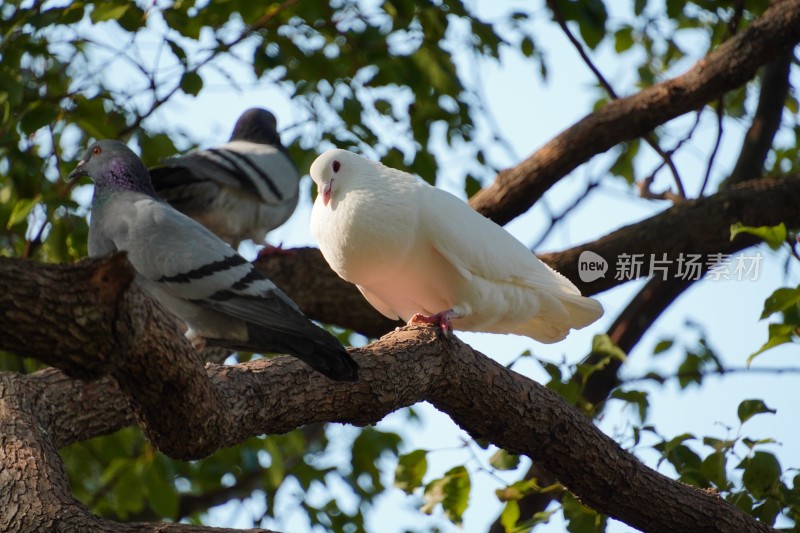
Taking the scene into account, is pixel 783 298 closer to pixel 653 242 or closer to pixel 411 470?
pixel 411 470

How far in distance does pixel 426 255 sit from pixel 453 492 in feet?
3.41

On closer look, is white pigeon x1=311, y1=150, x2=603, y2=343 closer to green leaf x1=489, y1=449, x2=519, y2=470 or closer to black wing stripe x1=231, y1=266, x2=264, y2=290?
black wing stripe x1=231, y1=266, x2=264, y2=290

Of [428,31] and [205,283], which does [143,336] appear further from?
[428,31]

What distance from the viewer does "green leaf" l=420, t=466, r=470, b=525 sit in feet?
14.1

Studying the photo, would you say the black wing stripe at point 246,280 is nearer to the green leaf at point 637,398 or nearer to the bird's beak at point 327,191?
the bird's beak at point 327,191

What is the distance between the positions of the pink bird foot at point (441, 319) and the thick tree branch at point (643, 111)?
1.81 m

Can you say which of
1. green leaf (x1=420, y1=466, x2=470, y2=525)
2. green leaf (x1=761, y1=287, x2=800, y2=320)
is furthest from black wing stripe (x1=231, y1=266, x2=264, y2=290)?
green leaf (x1=761, y1=287, x2=800, y2=320)

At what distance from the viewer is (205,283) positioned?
4.06 m

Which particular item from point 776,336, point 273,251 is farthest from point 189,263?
point 776,336

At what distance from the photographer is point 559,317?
4.46 meters

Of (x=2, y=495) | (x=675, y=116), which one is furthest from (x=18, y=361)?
(x=675, y=116)

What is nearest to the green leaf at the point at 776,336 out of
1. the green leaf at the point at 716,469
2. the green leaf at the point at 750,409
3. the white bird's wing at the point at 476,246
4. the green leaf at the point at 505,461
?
the green leaf at the point at 750,409

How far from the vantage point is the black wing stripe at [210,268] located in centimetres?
407

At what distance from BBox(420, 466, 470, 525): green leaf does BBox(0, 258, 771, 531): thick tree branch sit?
15.9 inches
